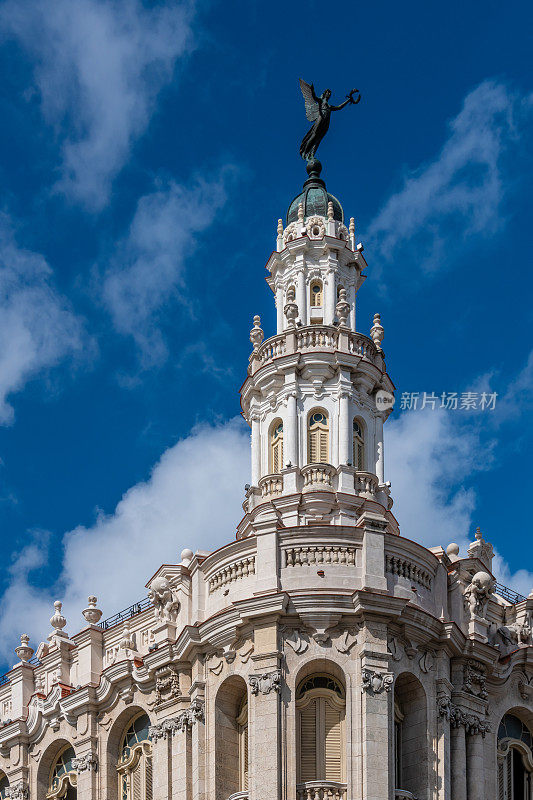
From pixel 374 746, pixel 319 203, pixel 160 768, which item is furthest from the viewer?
pixel 319 203

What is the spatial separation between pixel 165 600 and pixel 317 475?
6416mm

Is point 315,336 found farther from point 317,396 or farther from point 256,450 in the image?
point 256,450

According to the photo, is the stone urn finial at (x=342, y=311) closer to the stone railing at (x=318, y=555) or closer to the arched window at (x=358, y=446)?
the arched window at (x=358, y=446)

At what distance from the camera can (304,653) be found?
1877 inches

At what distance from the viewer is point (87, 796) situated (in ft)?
→ 176

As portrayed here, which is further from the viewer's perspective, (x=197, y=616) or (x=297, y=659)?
(x=197, y=616)

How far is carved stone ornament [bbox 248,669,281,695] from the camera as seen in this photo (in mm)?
47000

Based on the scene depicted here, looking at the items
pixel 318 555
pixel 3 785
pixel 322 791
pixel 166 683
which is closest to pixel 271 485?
pixel 318 555

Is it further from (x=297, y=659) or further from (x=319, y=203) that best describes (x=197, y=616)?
(x=319, y=203)

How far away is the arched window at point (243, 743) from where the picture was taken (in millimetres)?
48625

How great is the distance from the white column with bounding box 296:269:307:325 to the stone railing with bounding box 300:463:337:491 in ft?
22.2

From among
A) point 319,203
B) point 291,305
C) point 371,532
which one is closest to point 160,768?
point 371,532

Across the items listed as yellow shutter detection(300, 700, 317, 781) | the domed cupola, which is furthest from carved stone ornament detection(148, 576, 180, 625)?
the domed cupola

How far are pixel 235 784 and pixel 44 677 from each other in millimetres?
11835
